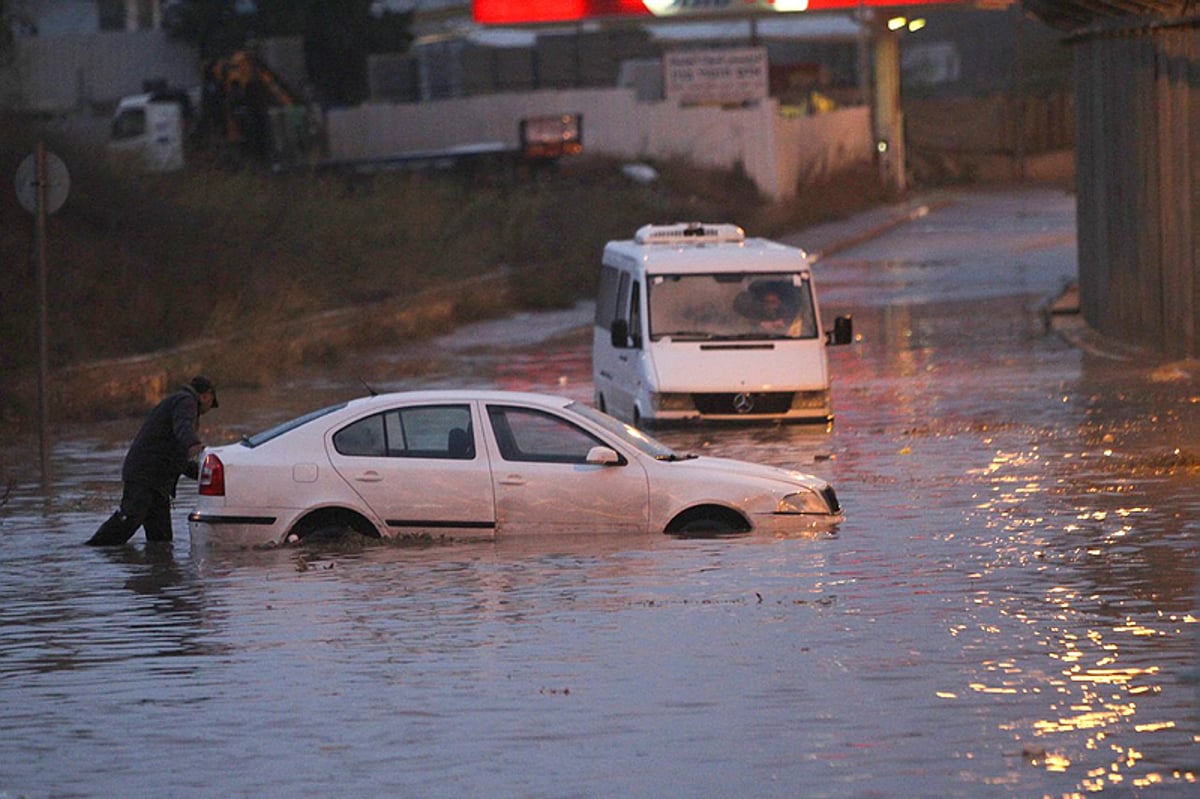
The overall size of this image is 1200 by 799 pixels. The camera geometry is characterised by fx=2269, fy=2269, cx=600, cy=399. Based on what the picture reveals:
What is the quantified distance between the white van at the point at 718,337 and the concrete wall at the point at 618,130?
37.9 m

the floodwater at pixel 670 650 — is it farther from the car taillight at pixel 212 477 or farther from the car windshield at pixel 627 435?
the car windshield at pixel 627 435

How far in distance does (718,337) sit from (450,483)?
26.1 feet

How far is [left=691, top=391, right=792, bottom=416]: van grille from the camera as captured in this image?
839 inches

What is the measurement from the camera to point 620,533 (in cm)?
1430

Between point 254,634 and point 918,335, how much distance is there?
822 inches

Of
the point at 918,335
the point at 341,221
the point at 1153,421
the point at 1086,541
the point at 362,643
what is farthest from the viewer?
the point at 341,221

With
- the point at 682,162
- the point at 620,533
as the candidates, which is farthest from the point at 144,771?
the point at 682,162

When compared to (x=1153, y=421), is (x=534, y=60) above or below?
above

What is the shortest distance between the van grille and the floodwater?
3.51 feet

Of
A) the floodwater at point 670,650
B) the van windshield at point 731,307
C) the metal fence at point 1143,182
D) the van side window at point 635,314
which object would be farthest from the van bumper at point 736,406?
the metal fence at point 1143,182

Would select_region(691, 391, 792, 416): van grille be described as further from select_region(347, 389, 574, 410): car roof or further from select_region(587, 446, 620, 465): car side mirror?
select_region(587, 446, 620, 465): car side mirror

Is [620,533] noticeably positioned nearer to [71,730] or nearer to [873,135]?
[71,730]

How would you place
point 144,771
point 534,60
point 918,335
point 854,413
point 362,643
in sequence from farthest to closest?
point 534,60 → point 918,335 → point 854,413 → point 362,643 → point 144,771

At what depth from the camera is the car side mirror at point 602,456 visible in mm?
14188
